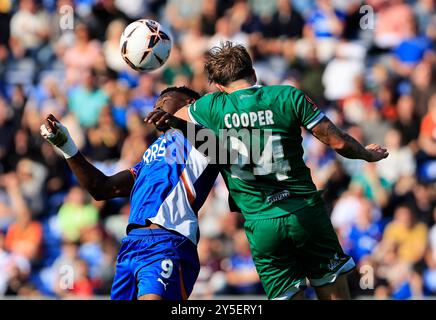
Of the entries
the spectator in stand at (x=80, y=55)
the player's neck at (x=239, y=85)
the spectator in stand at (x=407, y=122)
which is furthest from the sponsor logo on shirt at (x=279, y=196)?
the spectator in stand at (x=80, y=55)

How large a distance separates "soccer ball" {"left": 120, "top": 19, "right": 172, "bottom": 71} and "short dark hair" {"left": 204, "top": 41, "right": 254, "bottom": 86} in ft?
3.51

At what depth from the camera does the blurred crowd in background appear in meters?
12.5

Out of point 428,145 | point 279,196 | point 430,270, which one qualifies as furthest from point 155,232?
point 428,145

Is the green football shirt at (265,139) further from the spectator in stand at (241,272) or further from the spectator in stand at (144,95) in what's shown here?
the spectator in stand at (144,95)

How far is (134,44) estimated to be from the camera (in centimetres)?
845

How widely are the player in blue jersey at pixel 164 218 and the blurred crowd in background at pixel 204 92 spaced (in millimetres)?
4883

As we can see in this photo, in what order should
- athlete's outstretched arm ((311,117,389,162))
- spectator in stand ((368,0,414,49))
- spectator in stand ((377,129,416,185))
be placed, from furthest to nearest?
spectator in stand ((368,0,414,49)), spectator in stand ((377,129,416,185)), athlete's outstretched arm ((311,117,389,162))

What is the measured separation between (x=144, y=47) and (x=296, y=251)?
2383 mm

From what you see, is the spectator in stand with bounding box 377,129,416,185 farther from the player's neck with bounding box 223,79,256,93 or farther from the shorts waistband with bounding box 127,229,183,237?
the shorts waistband with bounding box 127,229,183,237

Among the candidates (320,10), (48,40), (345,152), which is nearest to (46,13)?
(48,40)

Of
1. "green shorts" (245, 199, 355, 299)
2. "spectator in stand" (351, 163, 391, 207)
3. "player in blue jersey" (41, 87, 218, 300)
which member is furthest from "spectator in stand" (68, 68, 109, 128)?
"green shorts" (245, 199, 355, 299)

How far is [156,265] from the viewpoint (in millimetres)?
7176

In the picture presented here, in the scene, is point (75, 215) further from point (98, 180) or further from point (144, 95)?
point (98, 180)
